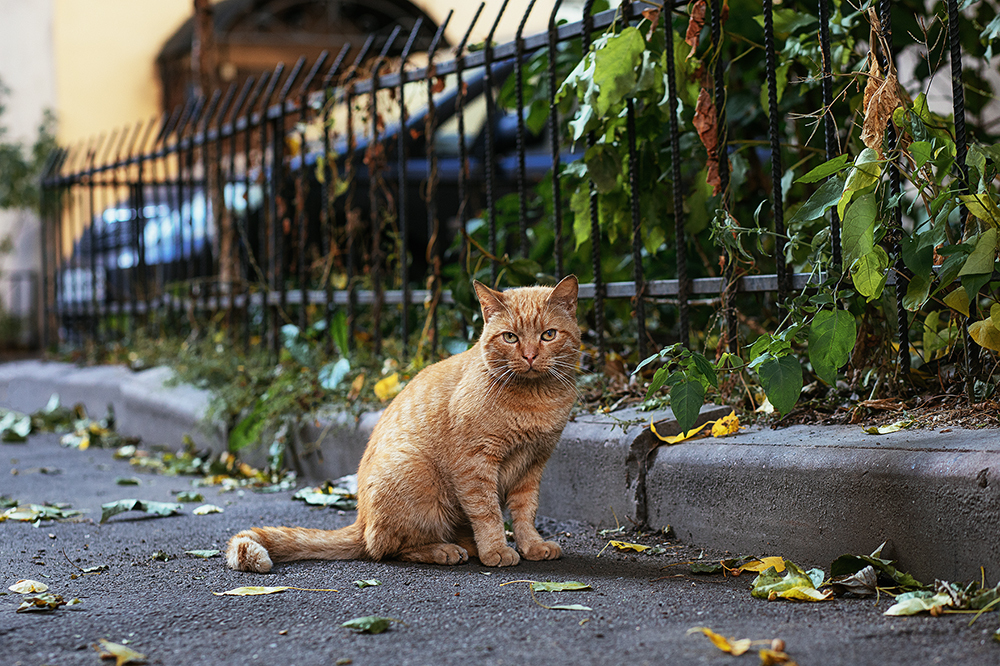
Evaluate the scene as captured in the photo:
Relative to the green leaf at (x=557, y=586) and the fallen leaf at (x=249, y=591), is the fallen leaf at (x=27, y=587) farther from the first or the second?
the green leaf at (x=557, y=586)

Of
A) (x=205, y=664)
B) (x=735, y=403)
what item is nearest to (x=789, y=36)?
(x=735, y=403)

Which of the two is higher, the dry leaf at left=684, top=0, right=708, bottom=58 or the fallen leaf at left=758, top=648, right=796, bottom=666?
the dry leaf at left=684, top=0, right=708, bottom=58

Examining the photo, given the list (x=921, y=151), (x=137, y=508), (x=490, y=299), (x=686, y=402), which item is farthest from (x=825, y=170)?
(x=137, y=508)

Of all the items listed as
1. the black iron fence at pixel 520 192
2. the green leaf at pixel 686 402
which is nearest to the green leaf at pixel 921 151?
the black iron fence at pixel 520 192

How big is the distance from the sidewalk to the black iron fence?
0.49 m

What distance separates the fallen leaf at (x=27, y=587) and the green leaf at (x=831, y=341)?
90.2 inches

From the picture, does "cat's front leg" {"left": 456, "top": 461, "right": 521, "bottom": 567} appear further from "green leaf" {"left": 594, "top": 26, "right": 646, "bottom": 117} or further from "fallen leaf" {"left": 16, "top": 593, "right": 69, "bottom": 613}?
"green leaf" {"left": 594, "top": 26, "right": 646, "bottom": 117}

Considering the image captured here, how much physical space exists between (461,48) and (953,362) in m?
2.65

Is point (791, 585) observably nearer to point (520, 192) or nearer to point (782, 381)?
point (782, 381)

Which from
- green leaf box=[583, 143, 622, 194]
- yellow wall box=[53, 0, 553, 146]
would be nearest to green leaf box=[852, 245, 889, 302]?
green leaf box=[583, 143, 622, 194]

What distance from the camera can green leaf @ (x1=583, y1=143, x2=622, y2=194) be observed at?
3.78 meters

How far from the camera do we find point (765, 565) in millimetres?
2670

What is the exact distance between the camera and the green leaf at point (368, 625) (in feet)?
7.44

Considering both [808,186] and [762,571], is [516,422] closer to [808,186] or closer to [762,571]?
[762,571]
